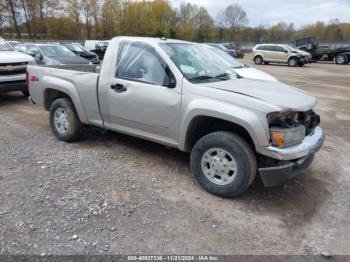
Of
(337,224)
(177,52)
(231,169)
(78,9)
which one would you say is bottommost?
(337,224)

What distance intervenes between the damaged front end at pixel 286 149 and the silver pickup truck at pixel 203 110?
0.03 ft

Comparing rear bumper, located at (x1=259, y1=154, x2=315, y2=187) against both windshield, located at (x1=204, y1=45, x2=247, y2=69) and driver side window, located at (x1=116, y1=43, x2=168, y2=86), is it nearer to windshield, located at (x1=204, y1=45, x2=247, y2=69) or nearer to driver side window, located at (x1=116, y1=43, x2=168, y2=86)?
driver side window, located at (x1=116, y1=43, x2=168, y2=86)

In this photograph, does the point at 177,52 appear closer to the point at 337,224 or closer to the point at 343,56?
the point at 337,224

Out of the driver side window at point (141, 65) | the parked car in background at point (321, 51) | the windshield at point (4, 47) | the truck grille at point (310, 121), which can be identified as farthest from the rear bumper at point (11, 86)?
the parked car in background at point (321, 51)

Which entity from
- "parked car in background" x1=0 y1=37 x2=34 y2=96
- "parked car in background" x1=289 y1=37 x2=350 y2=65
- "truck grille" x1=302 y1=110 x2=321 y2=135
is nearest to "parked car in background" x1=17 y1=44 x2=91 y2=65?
"parked car in background" x1=0 y1=37 x2=34 y2=96

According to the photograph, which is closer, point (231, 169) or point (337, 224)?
point (337, 224)

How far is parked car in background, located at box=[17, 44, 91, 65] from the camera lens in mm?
11930

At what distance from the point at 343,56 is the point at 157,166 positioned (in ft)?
89.9

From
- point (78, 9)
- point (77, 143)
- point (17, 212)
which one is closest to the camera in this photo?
point (17, 212)


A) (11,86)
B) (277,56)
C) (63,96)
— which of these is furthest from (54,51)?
(277,56)

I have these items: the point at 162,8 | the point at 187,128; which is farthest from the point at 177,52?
the point at 162,8

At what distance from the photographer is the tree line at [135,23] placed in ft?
174

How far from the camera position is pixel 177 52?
4.40 meters

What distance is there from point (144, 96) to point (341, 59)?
27.9 metres
